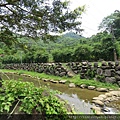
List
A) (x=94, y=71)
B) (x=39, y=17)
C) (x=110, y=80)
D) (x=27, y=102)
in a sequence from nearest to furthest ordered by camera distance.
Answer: (x=27, y=102) < (x=39, y=17) < (x=110, y=80) < (x=94, y=71)

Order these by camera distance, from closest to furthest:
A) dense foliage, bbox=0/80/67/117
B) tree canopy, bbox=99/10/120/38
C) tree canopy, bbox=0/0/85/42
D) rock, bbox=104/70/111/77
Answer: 1. dense foliage, bbox=0/80/67/117
2. tree canopy, bbox=0/0/85/42
3. rock, bbox=104/70/111/77
4. tree canopy, bbox=99/10/120/38

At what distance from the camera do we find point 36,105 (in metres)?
2.11

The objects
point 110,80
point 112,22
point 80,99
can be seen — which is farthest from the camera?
point 112,22

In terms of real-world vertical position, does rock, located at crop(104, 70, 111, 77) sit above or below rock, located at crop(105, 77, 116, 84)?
above

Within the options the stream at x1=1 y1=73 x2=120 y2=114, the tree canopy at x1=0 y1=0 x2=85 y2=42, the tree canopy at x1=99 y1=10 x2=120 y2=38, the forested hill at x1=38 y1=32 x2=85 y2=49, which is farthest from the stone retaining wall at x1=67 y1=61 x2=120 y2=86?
the tree canopy at x1=99 y1=10 x2=120 y2=38

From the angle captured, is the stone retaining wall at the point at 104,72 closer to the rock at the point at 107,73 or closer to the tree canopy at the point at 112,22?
the rock at the point at 107,73

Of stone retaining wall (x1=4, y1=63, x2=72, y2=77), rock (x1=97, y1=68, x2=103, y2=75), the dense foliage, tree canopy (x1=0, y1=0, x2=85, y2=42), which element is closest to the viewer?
the dense foliage

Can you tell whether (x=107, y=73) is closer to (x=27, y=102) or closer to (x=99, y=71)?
(x=99, y=71)

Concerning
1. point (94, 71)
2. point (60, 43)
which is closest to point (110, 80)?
point (94, 71)

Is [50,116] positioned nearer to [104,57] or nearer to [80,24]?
[80,24]

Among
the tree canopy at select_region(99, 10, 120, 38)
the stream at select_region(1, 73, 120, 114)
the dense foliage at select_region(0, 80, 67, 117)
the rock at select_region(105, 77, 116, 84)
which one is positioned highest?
the tree canopy at select_region(99, 10, 120, 38)

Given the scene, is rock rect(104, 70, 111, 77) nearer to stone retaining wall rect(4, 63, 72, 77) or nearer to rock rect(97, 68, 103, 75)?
rock rect(97, 68, 103, 75)

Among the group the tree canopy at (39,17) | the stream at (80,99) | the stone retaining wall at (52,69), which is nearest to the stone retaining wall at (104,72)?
the stream at (80,99)

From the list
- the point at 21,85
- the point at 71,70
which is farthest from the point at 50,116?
the point at 71,70
